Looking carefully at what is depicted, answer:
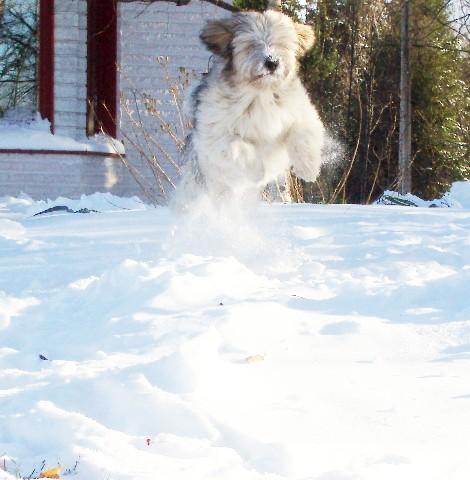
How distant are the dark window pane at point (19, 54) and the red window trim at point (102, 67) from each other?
751 millimetres

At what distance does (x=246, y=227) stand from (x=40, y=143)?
20.0 ft

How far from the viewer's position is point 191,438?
2.57m

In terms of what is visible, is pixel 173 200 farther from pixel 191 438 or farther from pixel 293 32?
pixel 191 438

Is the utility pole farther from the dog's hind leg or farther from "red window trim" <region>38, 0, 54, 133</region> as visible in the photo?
the dog's hind leg

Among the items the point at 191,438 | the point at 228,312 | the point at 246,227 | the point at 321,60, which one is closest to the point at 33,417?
the point at 191,438

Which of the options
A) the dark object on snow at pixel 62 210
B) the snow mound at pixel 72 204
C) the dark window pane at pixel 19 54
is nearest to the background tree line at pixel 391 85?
the dark window pane at pixel 19 54

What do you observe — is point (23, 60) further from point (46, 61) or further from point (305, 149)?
point (305, 149)

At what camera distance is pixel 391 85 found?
77.5 feet

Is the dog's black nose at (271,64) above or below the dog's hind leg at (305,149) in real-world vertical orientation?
above

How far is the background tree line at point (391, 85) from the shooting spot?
21922 mm

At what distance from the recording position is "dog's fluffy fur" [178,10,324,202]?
5484mm

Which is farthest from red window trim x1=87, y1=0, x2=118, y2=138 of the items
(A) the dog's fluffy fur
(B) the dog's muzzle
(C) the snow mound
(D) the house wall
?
(B) the dog's muzzle

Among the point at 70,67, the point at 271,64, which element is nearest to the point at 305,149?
the point at 271,64

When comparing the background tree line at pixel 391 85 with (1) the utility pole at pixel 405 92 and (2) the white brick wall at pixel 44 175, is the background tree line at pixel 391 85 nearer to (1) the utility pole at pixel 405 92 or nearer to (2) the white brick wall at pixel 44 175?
(1) the utility pole at pixel 405 92
